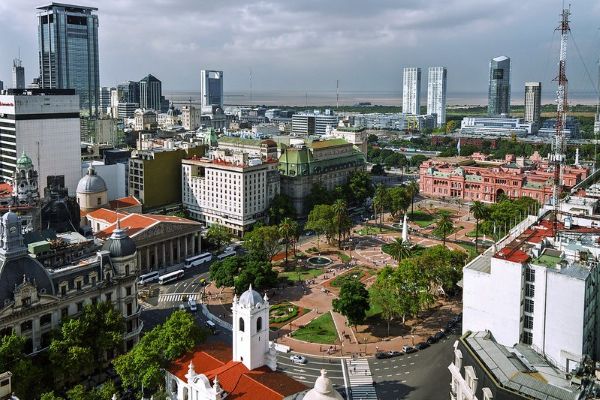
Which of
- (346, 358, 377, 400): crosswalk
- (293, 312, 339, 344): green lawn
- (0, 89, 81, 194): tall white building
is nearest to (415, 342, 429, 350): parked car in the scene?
(346, 358, 377, 400): crosswalk

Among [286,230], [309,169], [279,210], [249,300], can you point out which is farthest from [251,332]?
[309,169]

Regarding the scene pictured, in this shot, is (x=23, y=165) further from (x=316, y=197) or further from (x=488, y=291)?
(x=488, y=291)

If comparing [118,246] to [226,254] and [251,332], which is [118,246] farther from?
[226,254]

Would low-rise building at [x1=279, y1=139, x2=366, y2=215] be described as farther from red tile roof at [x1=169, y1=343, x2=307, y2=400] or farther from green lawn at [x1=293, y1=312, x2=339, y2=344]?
red tile roof at [x1=169, y1=343, x2=307, y2=400]

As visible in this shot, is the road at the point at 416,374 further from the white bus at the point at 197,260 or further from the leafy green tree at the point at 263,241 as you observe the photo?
the white bus at the point at 197,260

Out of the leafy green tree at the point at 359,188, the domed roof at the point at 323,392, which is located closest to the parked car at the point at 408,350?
the domed roof at the point at 323,392
